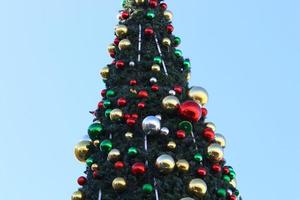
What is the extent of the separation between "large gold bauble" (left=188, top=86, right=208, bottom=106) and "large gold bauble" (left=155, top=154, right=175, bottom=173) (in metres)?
1.56

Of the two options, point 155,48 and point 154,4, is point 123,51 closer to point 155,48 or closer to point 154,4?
point 155,48

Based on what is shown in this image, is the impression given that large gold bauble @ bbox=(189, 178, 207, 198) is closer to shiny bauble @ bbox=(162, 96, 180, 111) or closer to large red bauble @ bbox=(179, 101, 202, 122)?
large red bauble @ bbox=(179, 101, 202, 122)

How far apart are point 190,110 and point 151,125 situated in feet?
2.23

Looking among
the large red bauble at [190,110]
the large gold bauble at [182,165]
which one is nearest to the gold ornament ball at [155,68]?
the large red bauble at [190,110]

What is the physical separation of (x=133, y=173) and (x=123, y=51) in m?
2.75

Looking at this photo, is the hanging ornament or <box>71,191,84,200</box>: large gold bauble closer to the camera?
<box>71,191,84,200</box>: large gold bauble

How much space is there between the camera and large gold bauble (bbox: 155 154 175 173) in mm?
6891

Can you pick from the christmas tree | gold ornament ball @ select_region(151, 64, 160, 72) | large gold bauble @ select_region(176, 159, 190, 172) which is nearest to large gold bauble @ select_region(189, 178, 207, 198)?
the christmas tree

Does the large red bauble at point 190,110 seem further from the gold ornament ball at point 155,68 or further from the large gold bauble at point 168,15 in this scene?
the large gold bauble at point 168,15

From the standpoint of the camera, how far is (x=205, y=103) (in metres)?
8.34

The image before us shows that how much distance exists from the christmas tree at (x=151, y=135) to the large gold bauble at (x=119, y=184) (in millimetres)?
13

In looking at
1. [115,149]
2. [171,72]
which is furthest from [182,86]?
[115,149]

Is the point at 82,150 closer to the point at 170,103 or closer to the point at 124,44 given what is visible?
the point at 170,103

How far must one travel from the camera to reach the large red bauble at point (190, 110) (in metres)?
7.62
